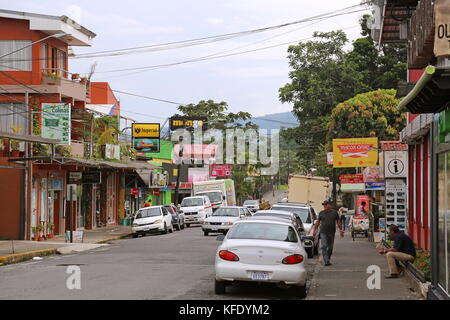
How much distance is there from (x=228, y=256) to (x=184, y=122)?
7364 cm

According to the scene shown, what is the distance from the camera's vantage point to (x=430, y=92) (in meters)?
11.3

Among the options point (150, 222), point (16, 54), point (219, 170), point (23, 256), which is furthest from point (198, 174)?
point (23, 256)

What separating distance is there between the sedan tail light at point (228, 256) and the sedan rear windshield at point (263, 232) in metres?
0.75

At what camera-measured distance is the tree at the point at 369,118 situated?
170 feet

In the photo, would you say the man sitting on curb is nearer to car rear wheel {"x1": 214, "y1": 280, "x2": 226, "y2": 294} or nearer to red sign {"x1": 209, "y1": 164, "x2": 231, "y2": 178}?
car rear wheel {"x1": 214, "y1": 280, "x2": 226, "y2": 294}

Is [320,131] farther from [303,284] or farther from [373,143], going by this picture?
[303,284]

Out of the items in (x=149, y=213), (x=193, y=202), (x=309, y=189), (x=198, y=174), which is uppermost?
(x=198, y=174)

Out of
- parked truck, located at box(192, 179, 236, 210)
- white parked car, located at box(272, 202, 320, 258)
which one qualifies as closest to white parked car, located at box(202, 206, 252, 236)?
white parked car, located at box(272, 202, 320, 258)

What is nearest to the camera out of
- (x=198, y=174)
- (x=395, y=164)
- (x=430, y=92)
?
(x=430, y=92)

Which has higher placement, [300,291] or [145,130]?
[145,130]

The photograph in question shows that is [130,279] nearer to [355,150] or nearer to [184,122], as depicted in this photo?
[355,150]

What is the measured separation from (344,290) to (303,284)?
1.84m

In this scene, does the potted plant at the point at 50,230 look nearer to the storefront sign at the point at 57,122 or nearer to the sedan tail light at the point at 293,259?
the storefront sign at the point at 57,122
